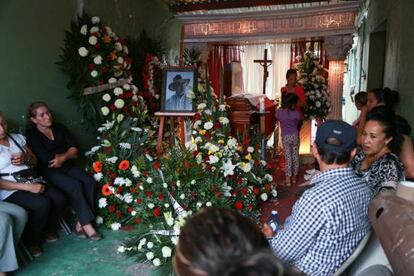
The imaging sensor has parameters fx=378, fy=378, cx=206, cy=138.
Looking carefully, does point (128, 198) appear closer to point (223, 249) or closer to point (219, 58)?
point (223, 249)

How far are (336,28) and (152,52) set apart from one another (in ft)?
12.3

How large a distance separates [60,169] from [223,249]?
301 cm

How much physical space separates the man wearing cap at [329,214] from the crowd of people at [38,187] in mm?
1940

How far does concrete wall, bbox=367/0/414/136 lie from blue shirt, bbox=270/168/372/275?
1983mm

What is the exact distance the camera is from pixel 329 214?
1403 mm

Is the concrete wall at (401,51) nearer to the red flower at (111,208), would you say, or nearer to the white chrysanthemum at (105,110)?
the red flower at (111,208)

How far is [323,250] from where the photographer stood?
148 centimetres

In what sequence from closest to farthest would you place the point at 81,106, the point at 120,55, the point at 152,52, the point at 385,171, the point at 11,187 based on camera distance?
1. the point at 385,171
2. the point at 11,187
3. the point at 81,106
4. the point at 120,55
5. the point at 152,52

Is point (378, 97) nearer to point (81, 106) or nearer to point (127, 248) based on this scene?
point (127, 248)

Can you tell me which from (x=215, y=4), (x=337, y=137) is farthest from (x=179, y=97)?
(x=337, y=137)

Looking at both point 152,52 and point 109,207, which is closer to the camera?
point 109,207

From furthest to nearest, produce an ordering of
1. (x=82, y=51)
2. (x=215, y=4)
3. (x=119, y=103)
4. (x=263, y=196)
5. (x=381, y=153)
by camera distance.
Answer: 1. (x=215, y=4)
2. (x=119, y=103)
3. (x=82, y=51)
4. (x=263, y=196)
5. (x=381, y=153)

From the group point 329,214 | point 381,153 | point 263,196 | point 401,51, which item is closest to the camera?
point 329,214

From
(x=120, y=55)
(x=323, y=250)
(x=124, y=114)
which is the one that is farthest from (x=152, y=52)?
(x=323, y=250)
